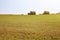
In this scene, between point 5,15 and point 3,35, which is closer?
point 3,35

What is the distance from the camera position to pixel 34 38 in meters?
12.7

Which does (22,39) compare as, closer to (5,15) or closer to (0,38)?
(0,38)

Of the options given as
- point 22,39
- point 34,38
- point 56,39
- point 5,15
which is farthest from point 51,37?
point 5,15

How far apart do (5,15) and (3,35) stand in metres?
13.2

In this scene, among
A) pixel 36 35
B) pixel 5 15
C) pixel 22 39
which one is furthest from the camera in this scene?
pixel 5 15

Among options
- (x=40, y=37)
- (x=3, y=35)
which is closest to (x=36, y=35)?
(x=40, y=37)

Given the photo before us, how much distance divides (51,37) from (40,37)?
2.49 feet

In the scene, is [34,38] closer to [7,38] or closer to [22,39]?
[22,39]

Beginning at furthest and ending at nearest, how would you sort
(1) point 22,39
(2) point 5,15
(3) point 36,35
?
(2) point 5,15 < (3) point 36,35 < (1) point 22,39

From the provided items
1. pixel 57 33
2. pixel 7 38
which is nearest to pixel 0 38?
pixel 7 38

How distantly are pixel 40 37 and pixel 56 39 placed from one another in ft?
3.59

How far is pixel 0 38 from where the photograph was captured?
12.6 meters

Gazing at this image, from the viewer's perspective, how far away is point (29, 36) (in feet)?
42.7

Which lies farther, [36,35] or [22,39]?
[36,35]
